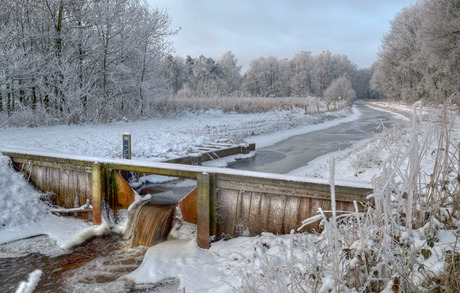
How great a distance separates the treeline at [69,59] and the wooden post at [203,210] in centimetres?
1205

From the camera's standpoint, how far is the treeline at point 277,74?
6519cm

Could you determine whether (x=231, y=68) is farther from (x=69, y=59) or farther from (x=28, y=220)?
(x=28, y=220)

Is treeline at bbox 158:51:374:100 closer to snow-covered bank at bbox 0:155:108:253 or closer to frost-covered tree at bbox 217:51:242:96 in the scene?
frost-covered tree at bbox 217:51:242:96

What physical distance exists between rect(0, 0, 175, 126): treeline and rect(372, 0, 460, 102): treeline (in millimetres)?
20884

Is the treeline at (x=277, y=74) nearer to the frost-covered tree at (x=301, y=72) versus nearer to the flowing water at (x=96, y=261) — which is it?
the frost-covered tree at (x=301, y=72)

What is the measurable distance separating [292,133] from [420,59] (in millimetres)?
26508

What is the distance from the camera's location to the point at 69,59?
56.8 ft

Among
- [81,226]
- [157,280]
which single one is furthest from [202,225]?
[81,226]

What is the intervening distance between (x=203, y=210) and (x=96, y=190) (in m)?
2.53

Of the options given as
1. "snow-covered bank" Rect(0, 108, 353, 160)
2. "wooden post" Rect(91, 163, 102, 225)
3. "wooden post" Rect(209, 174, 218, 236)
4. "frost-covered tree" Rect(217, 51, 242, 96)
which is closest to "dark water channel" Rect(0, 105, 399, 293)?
"wooden post" Rect(91, 163, 102, 225)

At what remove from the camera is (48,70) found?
1642 cm

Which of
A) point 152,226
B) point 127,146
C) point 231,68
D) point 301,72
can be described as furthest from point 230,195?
point 301,72

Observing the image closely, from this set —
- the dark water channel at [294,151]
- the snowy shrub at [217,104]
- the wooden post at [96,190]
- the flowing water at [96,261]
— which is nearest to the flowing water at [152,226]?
the flowing water at [96,261]

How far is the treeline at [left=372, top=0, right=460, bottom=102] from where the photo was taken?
80.9 ft
